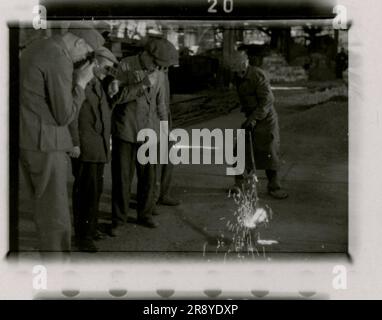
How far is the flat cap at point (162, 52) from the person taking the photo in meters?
2.94

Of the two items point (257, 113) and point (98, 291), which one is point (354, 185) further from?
point (98, 291)

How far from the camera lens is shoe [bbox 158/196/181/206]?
299cm

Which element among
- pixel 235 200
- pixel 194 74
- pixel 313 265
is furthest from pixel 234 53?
pixel 313 265

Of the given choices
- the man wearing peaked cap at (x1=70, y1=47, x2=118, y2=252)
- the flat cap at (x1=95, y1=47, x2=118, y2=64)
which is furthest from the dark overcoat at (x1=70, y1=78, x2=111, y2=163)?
the flat cap at (x1=95, y1=47, x2=118, y2=64)

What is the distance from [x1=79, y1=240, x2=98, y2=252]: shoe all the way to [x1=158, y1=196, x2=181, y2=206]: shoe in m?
0.34

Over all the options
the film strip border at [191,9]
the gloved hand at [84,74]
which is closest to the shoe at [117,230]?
the gloved hand at [84,74]

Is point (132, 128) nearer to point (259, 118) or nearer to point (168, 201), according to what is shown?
point (168, 201)

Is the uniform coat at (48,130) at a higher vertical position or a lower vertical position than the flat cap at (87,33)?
lower

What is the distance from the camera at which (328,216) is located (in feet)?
9.73

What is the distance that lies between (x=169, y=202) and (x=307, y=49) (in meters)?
0.89

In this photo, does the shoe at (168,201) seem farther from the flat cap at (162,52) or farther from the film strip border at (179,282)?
the flat cap at (162,52)

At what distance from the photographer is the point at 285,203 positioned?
297 cm

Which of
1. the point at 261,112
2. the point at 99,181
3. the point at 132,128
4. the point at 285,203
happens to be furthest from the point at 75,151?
the point at 285,203

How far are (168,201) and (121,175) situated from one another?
0.24 meters
